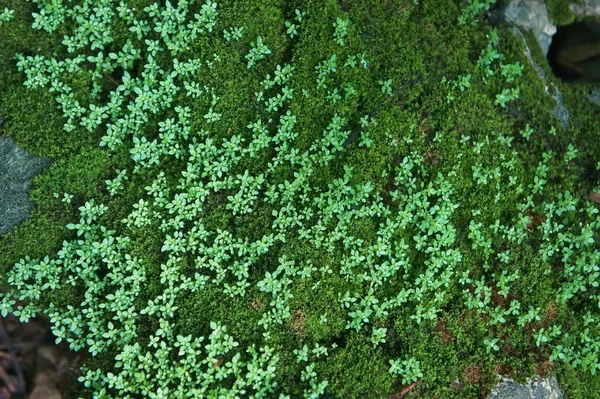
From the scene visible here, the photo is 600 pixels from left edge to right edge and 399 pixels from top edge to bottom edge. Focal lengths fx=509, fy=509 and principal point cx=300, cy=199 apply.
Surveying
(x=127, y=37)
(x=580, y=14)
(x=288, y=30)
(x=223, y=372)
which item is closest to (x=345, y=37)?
(x=288, y=30)

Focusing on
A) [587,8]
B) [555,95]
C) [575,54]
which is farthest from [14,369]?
[587,8]

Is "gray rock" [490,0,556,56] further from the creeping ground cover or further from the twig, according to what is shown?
the twig

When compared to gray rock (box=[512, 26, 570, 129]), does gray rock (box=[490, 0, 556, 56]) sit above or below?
above

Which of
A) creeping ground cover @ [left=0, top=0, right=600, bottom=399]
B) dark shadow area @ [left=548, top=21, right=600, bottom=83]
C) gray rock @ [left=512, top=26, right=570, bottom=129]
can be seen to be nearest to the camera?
creeping ground cover @ [left=0, top=0, right=600, bottom=399]

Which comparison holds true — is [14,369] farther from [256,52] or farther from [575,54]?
[575,54]

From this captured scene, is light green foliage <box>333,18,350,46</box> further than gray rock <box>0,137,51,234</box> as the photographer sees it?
Yes

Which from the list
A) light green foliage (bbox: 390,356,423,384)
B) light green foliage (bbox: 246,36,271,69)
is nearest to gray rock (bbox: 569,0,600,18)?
light green foliage (bbox: 246,36,271,69)
